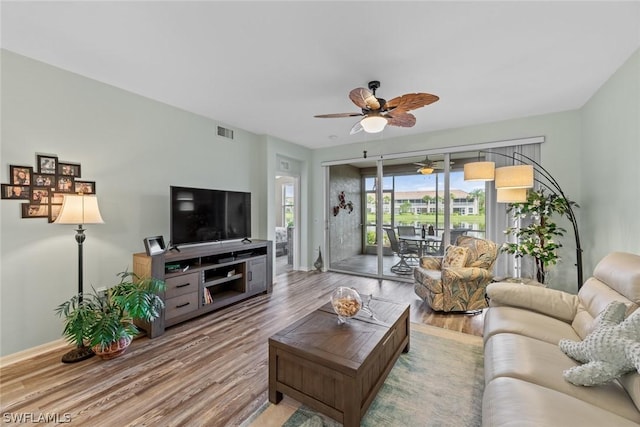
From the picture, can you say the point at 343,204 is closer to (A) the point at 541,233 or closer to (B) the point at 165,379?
(A) the point at 541,233

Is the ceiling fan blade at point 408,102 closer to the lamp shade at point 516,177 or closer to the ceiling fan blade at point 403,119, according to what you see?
the ceiling fan blade at point 403,119

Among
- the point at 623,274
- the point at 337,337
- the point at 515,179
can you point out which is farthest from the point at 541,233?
the point at 337,337

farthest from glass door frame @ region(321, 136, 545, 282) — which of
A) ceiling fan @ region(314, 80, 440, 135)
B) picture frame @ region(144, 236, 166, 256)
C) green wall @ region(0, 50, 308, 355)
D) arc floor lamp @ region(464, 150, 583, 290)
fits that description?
picture frame @ region(144, 236, 166, 256)

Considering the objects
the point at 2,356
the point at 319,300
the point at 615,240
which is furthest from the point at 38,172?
the point at 615,240

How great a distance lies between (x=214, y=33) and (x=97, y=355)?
9.44 feet

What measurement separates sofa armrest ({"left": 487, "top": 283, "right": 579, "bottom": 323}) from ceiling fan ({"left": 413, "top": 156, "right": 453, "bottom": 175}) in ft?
8.48

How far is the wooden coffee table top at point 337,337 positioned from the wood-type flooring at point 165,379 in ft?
1.74

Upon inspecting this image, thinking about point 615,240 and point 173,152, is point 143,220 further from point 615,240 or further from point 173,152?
point 615,240

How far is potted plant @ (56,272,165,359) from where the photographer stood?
87.0 inches

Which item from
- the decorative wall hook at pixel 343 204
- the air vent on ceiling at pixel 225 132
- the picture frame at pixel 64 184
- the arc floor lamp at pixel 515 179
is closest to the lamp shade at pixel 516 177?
the arc floor lamp at pixel 515 179

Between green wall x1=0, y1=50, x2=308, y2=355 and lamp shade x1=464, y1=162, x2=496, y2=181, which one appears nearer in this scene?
green wall x1=0, y1=50, x2=308, y2=355

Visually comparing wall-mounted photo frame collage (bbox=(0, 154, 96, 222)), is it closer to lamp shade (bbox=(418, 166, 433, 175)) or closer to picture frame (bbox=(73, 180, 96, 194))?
picture frame (bbox=(73, 180, 96, 194))

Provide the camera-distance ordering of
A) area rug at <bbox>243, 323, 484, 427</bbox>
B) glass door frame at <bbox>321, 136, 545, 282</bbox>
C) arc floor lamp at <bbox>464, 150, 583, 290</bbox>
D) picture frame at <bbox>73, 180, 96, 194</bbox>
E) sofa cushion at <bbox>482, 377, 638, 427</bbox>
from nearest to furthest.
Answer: sofa cushion at <bbox>482, 377, 638, 427</bbox>
area rug at <bbox>243, 323, 484, 427</bbox>
picture frame at <bbox>73, 180, 96, 194</bbox>
arc floor lamp at <bbox>464, 150, 583, 290</bbox>
glass door frame at <bbox>321, 136, 545, 282</bbox>

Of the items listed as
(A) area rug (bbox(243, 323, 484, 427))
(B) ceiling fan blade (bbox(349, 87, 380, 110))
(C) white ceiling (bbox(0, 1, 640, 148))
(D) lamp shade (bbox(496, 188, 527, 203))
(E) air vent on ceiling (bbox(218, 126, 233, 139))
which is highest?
(C) white ceiling (bbox(0, 1, 640, 148))
